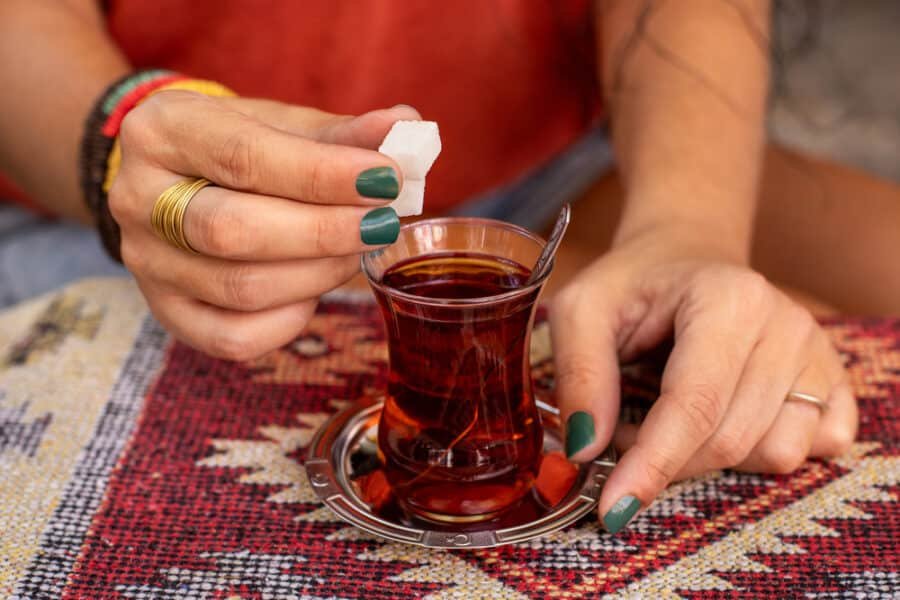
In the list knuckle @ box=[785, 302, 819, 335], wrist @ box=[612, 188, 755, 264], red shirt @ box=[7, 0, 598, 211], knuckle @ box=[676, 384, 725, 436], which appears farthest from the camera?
red shirt @ box=[7, 0, 598, 211]

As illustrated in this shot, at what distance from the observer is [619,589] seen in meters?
0.76

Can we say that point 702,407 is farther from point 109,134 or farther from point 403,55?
point 403,55

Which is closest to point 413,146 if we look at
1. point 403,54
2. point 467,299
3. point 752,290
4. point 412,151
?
point 412,151

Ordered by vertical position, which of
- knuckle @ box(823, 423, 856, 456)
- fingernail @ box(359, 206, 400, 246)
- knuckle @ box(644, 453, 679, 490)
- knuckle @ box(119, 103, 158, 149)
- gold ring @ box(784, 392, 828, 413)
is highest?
fingernail @ box(359, 206, 400, 246)

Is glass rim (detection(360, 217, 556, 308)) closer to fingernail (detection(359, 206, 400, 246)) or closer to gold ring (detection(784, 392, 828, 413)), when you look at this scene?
fingernail (detection(359, 206, 400, 246))

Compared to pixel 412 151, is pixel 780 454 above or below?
below

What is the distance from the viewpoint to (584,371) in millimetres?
902

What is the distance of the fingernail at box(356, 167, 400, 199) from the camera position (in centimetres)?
73

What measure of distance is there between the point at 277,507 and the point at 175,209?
0.27 metres

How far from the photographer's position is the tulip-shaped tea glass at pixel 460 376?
0.78m

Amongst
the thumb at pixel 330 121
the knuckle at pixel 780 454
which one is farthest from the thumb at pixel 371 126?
the knuckle at pixel 780 454

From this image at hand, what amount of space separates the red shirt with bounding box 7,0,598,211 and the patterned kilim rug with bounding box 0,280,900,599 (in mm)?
577

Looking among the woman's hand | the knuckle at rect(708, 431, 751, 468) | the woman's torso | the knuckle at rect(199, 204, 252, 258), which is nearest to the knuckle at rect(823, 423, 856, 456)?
the woman's hand

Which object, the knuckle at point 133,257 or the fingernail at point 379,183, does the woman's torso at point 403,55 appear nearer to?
the knuckle at point 133,257
